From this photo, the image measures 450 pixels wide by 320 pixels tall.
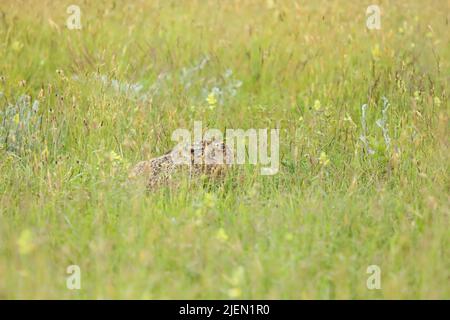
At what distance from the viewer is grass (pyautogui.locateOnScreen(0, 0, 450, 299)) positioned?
11.2 ft

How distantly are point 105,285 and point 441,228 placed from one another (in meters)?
1.71

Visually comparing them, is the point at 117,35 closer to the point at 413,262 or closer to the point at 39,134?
the point at 39,134

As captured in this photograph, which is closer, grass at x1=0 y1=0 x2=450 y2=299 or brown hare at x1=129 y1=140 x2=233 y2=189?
grass at x1=0 y1=0 x2=450 y2=299

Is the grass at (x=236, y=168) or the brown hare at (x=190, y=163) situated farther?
the brown hare at (x=190, y=163)

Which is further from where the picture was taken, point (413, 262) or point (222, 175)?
point (222, 175)

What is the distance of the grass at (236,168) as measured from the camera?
342 cm

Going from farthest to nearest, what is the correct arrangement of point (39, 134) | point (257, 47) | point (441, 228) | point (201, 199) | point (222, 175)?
point (257, 47) < point (39, 134) < point (222, 175) < point (201, 199) < point (441, 228)

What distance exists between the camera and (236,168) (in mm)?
4465

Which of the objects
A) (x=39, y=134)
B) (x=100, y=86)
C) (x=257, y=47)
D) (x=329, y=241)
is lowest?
(x=329, y=241)

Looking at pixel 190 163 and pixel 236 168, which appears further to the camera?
pixel 236 168

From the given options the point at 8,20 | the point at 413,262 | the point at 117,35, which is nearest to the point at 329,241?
the point at 413,262

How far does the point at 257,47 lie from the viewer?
250 inches

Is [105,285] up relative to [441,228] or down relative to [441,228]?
down
